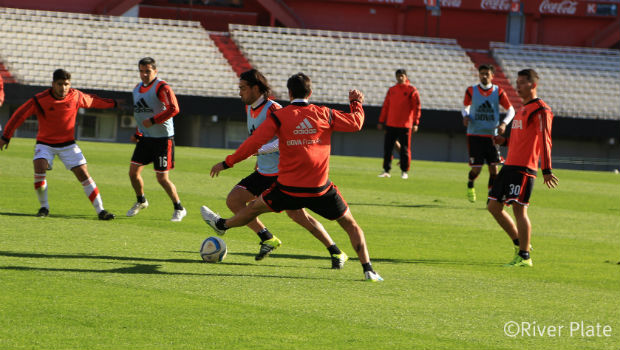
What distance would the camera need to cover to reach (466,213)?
49.7 feet

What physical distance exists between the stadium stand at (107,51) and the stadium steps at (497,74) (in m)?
12.5

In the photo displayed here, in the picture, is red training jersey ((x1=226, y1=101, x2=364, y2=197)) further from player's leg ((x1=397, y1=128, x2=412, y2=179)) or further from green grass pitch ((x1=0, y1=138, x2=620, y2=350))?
player's leg ((x1=397, y1=128, x2=412, y2=179))

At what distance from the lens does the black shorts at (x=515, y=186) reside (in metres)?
9.63

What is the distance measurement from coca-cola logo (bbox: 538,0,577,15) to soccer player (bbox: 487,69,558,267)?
128ft

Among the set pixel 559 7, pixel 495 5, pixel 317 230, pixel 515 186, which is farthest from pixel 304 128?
pixel 559 7

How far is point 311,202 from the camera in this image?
7.94m

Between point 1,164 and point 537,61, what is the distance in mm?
30114

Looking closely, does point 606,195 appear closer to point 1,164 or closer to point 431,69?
point 1,164

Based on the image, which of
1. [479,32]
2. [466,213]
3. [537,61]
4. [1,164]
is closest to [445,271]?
[466,213]

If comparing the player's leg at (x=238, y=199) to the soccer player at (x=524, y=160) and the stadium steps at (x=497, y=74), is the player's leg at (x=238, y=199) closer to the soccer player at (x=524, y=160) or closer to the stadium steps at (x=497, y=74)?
the soccer player at (x=524, y=160)

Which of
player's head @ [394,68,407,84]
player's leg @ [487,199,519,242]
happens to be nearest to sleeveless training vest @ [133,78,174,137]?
player's leg @ [487,199,519,242]

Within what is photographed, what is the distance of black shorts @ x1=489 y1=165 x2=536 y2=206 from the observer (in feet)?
31.6

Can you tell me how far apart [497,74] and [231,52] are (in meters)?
12.8

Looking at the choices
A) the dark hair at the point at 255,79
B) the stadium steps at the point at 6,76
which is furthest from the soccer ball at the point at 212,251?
the stadium steps at the point at 6,76
